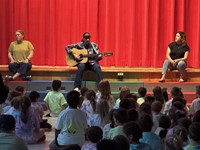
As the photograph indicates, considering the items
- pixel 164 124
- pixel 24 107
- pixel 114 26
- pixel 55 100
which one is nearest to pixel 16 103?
pixel 24 107

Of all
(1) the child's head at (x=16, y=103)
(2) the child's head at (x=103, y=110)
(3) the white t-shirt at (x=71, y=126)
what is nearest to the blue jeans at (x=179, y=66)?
(2) the child's head at (x=103, y=110)

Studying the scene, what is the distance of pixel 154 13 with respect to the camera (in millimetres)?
11469

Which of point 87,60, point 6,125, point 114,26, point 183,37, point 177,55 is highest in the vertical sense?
point 114,26

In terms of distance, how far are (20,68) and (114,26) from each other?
2.65 m

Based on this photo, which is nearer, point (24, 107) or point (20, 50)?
point (24, 107)

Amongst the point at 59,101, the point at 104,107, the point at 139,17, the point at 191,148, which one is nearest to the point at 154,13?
the point at 139,17

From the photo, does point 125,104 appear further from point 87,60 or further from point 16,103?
point 87,60

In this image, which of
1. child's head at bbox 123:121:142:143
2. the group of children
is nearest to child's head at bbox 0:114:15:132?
the group of children

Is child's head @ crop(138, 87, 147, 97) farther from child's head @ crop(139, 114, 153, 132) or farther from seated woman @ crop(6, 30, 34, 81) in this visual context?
seated woman @ crop(6, 30, 34, 81)

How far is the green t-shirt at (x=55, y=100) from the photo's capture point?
318 inches

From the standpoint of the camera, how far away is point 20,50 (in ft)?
34.6

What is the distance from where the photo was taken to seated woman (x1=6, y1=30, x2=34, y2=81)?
1030 centimetres

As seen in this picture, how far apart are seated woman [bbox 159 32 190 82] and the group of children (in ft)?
9.85

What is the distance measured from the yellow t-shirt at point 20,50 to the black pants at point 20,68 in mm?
223
